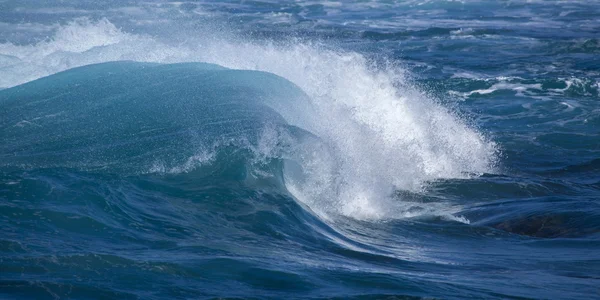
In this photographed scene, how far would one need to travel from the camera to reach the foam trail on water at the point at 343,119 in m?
9.31

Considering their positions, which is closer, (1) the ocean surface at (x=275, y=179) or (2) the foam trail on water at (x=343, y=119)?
(1) the ocean surface at (x=275, y=179)

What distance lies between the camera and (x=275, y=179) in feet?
28.2

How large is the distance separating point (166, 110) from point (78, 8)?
24.5 m

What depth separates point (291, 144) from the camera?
368 inches

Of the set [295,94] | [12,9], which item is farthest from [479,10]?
[295,94]

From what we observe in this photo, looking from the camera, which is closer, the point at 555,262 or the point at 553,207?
the point at 555,262

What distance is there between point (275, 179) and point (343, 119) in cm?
298

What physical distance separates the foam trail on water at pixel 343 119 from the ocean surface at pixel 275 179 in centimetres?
4

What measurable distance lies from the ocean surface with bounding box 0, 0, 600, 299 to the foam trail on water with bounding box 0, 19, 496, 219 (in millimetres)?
43

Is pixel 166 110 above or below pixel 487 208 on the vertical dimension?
above

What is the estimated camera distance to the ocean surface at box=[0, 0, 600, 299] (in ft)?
19.2

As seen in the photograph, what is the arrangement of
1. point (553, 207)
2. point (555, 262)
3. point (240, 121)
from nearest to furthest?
1. point (555, 262)
2. point (553, 207)
3. point (240, 121)

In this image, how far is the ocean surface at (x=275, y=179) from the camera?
584 cm

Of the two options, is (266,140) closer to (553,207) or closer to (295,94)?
(295,94)
